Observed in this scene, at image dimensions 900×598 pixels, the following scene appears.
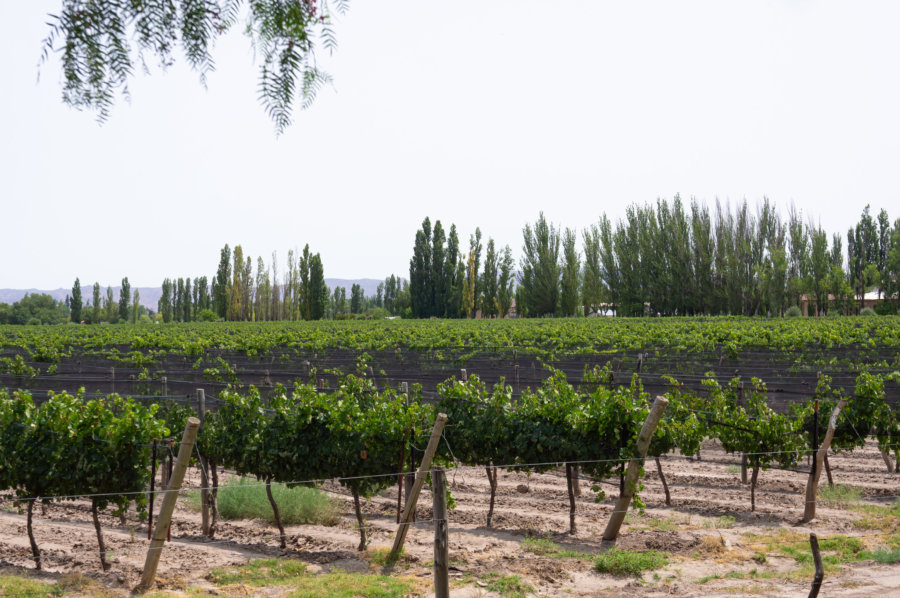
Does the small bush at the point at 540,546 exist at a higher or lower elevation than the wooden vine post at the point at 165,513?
lower

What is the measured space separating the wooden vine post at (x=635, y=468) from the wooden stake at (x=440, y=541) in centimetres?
255

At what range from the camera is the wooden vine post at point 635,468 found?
22.3ft

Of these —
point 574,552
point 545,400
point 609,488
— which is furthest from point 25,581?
point 609,488

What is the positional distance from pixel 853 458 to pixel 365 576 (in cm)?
847

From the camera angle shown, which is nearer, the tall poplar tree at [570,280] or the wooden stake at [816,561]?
the wooden stake at [816,561]

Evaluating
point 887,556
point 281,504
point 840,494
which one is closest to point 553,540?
point 887,556

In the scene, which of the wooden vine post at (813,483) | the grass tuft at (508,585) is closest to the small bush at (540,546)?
the grass tuft at (508,585)

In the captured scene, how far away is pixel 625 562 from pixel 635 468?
108 centimetres

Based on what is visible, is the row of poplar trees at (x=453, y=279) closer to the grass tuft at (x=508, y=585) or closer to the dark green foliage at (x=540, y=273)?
the dark green foliage at (x=540, y=273)

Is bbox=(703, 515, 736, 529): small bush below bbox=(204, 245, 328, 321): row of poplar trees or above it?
below

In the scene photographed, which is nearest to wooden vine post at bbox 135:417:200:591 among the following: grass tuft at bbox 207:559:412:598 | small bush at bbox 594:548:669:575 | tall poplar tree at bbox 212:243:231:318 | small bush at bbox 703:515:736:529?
grass tuft at bbox 207:559:412:598

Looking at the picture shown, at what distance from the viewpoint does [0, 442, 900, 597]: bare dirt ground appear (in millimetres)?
5797

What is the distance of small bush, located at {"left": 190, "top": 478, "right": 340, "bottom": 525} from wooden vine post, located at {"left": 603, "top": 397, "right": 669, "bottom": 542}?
3054 millimetres

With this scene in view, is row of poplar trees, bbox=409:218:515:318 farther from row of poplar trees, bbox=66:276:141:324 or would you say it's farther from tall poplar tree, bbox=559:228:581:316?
row of poplar trees, bbox=66:276:141:324
